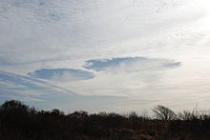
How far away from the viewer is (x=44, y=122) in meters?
22.4

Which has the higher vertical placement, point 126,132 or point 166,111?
point 166,111

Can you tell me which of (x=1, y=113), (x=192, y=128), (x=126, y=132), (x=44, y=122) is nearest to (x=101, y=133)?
(x=126, y=132)

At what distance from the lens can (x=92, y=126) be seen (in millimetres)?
23203

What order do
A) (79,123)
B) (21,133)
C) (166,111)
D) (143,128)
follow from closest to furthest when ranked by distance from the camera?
(21,133)
(79,123)
(143,128)
(166,111)

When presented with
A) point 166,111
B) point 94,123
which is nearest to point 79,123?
point 94,123

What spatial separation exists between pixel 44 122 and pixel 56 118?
2.10m

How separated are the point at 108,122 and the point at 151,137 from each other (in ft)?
12.9

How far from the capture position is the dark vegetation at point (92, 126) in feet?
67.3

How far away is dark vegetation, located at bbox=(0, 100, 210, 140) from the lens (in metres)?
20.5

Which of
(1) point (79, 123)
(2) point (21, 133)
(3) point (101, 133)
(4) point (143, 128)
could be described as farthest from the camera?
(4) point (143, 128)

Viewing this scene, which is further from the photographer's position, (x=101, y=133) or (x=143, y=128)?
(x=143, y=128)

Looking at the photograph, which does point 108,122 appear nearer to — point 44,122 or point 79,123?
point 79,123

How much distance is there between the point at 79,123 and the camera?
78.1 feet

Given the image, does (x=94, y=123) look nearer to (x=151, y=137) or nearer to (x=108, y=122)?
(x=108, y=122)
